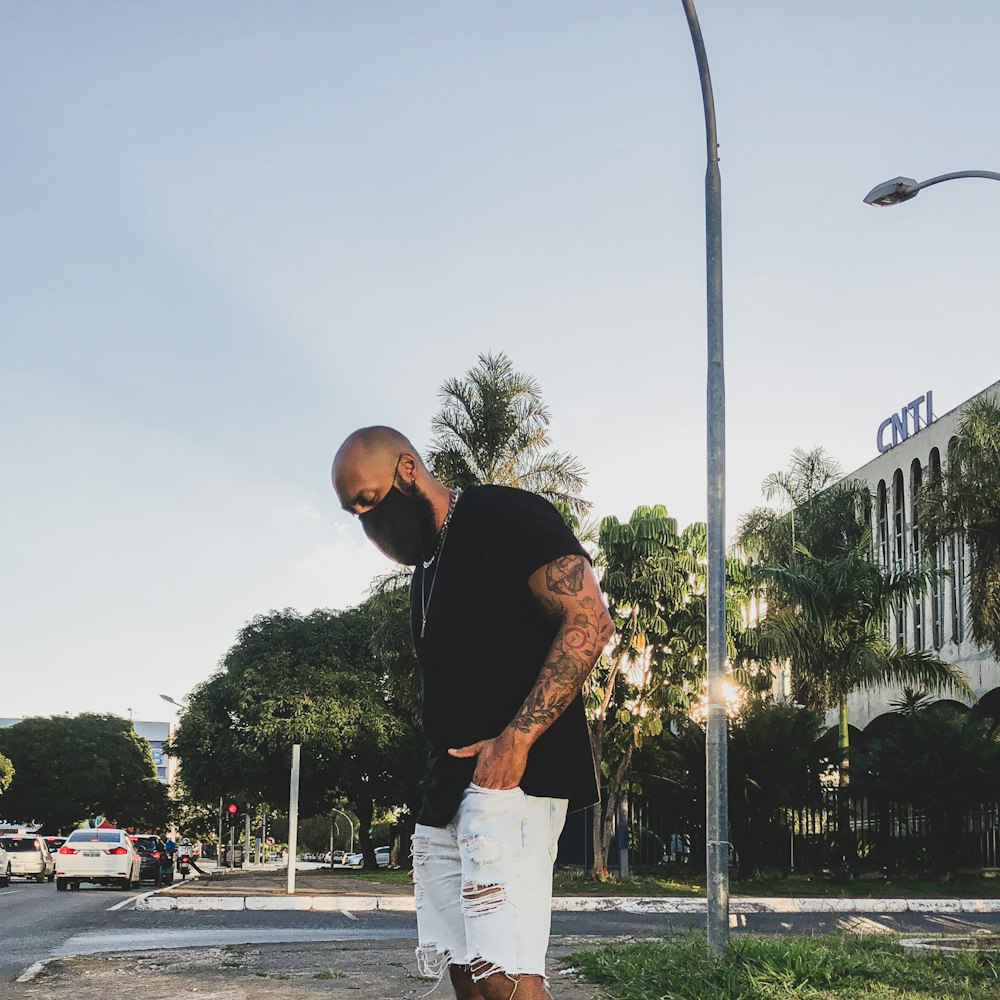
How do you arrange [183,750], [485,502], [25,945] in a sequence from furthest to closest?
[183,750] → [25,945] → [485,502]

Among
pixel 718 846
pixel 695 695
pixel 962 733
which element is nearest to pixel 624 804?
pixel 695 695

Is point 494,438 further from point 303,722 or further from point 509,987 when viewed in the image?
point 509,987

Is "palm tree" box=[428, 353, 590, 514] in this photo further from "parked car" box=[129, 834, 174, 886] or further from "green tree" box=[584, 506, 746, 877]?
"parked car" box=[129, 834, 174, 886]

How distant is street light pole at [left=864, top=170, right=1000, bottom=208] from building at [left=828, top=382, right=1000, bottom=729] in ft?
68.0

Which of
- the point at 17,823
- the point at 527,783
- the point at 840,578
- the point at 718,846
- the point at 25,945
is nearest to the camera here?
the point at 527,783

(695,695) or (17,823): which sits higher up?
(695,695)

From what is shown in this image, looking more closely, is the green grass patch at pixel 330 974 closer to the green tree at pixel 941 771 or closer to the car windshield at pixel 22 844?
the green tree at pixel 941 771

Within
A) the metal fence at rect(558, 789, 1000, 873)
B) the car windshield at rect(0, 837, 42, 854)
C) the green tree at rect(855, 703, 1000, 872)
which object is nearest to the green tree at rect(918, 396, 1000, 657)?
the green tree at rect(855, 703, 1000, 872)

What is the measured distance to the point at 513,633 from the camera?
298 centimetres

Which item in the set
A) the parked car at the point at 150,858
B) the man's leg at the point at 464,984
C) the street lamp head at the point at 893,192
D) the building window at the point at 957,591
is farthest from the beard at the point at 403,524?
the building window at the point at 957,591

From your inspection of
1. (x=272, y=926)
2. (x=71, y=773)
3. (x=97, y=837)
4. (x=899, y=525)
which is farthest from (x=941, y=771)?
(x=71, y=773)

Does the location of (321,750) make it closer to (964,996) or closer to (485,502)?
(964,996)

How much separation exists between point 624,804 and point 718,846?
567 inches

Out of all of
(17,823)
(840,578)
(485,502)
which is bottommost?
(17,823)
